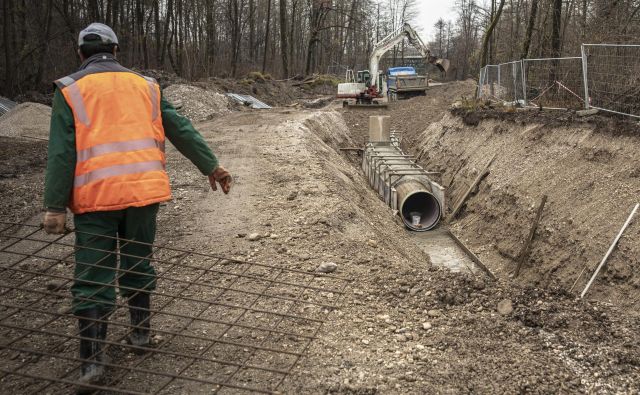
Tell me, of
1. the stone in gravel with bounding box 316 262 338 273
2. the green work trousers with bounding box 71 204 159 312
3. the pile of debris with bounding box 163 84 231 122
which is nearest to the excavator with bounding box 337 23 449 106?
the pile of debris with bounding box 163 84 231 122

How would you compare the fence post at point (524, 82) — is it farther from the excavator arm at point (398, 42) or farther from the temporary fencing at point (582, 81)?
the excavator arm at point (398, 42)

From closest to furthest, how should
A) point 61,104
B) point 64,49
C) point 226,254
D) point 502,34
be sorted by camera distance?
point 61,104 < point 226,254 < point 64,49 < point 502,34

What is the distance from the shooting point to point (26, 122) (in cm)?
1377

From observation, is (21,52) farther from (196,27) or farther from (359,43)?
(359,43)

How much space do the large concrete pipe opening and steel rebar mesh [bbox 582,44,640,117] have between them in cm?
399

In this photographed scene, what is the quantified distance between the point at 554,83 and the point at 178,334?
1223cm

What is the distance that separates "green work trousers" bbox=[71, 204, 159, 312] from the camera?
123 inches

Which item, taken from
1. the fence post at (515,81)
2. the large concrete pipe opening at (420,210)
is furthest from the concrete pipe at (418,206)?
the fence post at (515,81)

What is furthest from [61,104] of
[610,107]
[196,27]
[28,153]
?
[196,27]

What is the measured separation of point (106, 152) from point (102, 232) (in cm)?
49

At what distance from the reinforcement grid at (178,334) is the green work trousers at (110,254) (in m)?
0.07

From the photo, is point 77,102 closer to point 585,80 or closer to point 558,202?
point 558,202

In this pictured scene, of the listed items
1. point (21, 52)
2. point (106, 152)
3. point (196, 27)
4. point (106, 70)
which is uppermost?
point (196, 27)

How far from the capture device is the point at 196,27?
115ft
